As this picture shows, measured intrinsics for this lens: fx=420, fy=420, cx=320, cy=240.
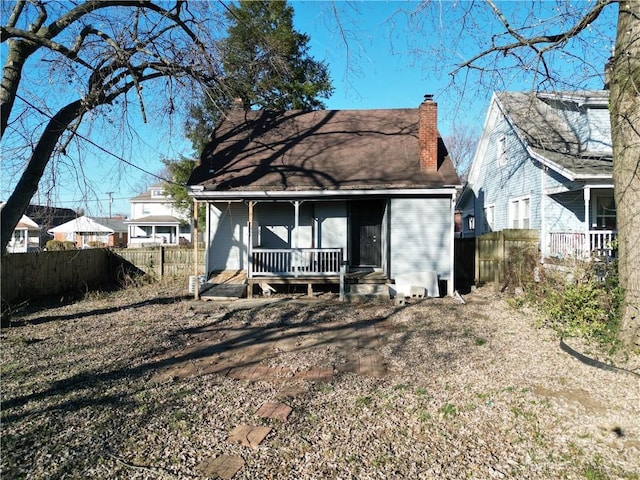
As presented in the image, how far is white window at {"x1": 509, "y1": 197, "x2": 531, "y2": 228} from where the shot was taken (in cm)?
1535

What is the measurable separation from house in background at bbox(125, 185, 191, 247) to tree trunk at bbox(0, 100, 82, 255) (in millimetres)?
32649

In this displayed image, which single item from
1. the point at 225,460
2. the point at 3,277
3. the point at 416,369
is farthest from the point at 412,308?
the point at 3,277

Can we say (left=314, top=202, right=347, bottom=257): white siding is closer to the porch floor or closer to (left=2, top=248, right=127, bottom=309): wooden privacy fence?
the porch floor

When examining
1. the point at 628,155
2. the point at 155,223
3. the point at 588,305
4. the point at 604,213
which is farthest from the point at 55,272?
the point at 155,223

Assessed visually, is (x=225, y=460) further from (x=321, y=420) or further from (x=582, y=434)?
(x=582, y=434)

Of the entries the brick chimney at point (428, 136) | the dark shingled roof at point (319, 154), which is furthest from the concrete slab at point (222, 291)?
the brick chimney at point (428, 136)

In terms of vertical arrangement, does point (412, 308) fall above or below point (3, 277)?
below

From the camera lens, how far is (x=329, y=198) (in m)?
12.1

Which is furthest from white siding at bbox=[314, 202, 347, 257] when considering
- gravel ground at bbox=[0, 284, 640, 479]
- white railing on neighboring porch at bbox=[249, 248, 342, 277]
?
gravel ground at bbox=[0, 284, 640, 479]

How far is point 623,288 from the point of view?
6.10 m

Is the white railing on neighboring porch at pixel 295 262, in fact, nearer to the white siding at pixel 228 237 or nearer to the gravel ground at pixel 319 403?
the white siding at pixel 228 237

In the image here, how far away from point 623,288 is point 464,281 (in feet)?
31.6

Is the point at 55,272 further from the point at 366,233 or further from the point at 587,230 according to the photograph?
the point at 587,230

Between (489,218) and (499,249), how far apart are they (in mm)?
6462
